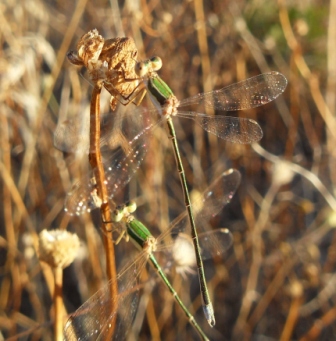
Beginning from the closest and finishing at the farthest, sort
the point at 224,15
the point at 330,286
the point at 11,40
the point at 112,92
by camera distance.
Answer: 1. the point at 112,92
2. the point at 11,40
3. the point at 330,286
4. the point at 224,15

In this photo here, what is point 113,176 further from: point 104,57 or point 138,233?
point 104,57

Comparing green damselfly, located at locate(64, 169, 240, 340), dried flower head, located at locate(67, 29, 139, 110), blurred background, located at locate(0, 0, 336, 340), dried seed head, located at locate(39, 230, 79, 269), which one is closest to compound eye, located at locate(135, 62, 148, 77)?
dried flower head, located at locate(67, 29, 139, 110)

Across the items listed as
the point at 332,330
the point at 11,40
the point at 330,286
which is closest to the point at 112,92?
the point at 11,40

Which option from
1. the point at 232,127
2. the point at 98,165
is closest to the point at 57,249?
the point at 98,165

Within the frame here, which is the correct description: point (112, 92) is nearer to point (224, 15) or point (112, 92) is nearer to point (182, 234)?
point (182, 234)

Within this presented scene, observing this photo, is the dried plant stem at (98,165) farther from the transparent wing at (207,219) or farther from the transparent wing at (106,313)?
the transparent wing at (207,219)
